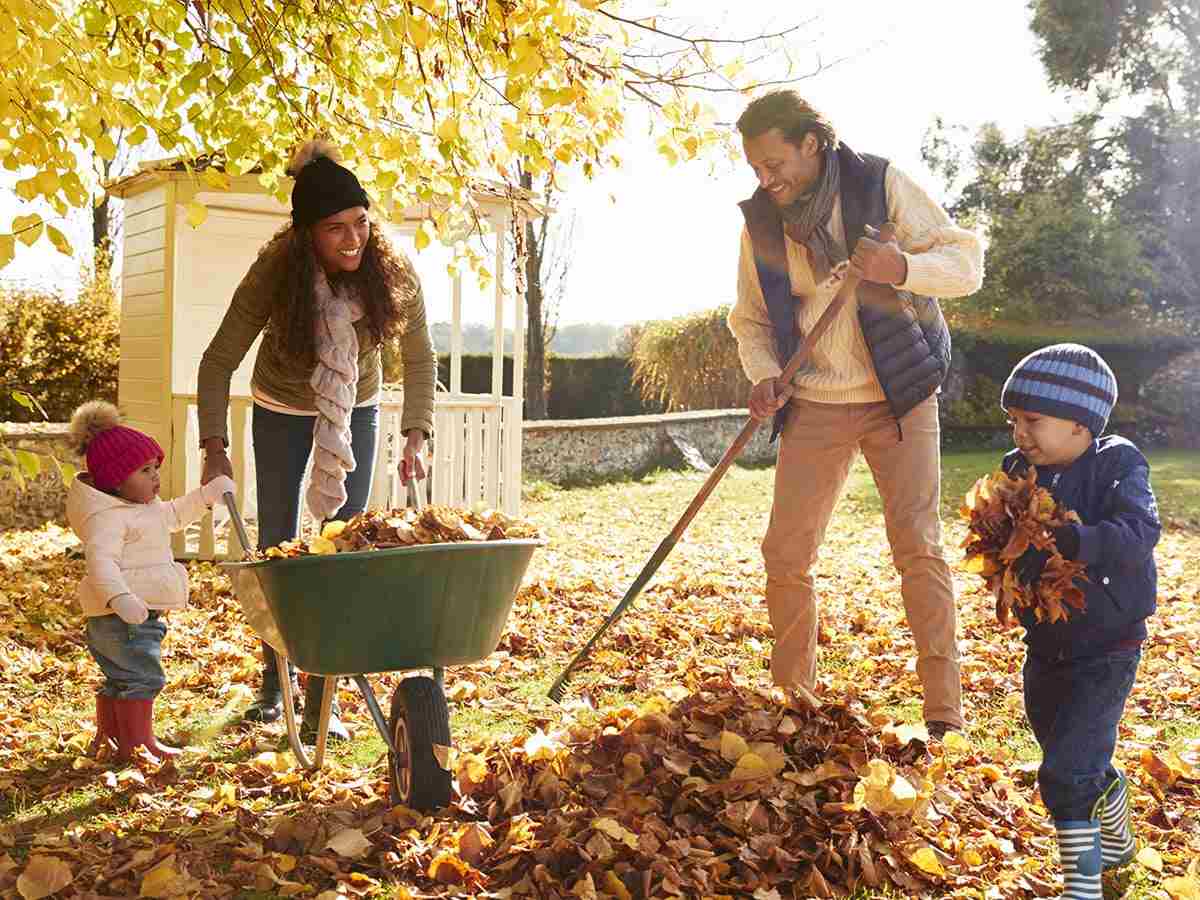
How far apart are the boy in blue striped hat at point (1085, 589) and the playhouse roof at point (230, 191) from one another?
16.2 ft

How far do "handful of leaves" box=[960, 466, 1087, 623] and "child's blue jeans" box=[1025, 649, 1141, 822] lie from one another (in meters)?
0.13

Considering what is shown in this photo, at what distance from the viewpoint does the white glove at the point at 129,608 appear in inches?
136

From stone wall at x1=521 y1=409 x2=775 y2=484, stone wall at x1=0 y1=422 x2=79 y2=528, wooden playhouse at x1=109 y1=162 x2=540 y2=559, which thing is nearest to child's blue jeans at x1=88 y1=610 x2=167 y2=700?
wooden playhouse at x1=109 y1=162 x2=540 y2=559

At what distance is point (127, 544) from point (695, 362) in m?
15.6

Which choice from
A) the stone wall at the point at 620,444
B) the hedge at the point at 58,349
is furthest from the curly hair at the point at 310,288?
the stone wall at the point at 620,444

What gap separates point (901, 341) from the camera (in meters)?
3.25

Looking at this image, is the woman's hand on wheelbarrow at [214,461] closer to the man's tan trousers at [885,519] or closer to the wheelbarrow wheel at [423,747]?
the wheelbarrow wheel at [423,747]

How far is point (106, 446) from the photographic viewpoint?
140 inches

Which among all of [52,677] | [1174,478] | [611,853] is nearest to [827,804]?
[611,853]

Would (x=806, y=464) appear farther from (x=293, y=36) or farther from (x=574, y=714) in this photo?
(x=293, y=36)

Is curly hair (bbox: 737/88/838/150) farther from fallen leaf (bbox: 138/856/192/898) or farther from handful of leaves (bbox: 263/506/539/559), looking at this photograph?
fallen leaf (bbox: 138/856/192/898)

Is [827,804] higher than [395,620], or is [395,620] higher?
[395,620]

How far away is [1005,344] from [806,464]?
Answer: 14332 mm

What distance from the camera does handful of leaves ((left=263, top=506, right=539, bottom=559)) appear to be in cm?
286
